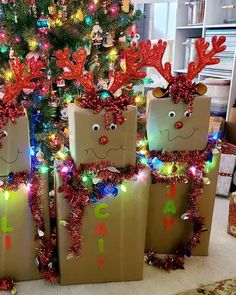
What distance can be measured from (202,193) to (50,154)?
102cm

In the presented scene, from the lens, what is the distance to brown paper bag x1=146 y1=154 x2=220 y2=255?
5.54 feet

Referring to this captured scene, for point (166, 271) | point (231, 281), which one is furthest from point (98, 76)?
point (231, 281)

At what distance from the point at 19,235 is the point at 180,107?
980mm

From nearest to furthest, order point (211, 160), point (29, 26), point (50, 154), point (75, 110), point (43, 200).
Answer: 1. point (75, 110)
2. point (43, 200)
3. point (211, 160)
4. point (29, 26)
5. point (50, 154)

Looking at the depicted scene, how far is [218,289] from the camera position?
159 cm

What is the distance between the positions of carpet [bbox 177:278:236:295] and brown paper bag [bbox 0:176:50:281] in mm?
768

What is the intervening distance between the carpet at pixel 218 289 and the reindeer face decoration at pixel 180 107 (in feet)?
2.38

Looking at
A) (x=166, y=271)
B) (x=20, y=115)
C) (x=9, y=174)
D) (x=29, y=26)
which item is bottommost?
(x=166, y=271)

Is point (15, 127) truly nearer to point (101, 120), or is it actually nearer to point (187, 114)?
point (101, 120)

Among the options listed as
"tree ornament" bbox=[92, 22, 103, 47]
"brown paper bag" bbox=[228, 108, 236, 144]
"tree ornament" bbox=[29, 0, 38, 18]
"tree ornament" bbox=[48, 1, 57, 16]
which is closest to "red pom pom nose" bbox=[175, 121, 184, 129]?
"tree ornament" bbox=[92, 22, 103, 47]

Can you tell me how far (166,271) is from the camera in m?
1.72

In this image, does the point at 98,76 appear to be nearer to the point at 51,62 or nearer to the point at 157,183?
the point at 51,62

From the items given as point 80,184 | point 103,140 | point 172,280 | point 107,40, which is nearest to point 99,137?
point 103,140

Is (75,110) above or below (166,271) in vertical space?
above
